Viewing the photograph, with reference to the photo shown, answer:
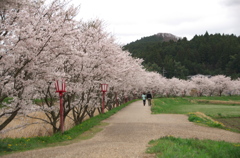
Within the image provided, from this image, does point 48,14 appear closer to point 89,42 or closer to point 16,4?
point 16,4

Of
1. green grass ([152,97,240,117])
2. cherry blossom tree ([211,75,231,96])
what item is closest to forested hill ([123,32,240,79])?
cherry blossom tree ([211,75,231,96])

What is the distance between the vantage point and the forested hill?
101200 mm

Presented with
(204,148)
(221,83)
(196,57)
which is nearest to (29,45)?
(204,148)

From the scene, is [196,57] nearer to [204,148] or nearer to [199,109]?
[199,109]

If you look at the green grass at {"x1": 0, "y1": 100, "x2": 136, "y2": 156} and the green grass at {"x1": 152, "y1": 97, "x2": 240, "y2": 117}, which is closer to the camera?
the green grass at {"x1": 0, "y1": 100, "x2": 136, "y2": 156}

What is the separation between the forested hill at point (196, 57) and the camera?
101m

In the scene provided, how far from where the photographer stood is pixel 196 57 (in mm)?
116875

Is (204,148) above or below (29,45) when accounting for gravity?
below

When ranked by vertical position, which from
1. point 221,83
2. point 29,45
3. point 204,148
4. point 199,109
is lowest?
point 199,109

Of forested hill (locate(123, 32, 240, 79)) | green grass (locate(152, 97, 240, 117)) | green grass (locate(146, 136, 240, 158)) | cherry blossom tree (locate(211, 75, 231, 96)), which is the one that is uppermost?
forested hill (locate(123, 32, 240, 79))

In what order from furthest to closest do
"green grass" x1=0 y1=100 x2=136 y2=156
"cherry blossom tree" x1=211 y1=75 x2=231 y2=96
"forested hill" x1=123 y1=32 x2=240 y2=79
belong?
1. "forested hill" x1=123 y1=32 x2=240 y2=79
2. "cherry blossom tree" x1=211 y1=75 x2=231 y2=96
3. "green grass" x1=0 y1=100 x2=136 y2=156

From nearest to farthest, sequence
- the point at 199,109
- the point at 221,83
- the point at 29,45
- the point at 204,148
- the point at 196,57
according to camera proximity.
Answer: the point at 204,148 < the point at 29,45 < the point at 199,109 < the point at 221,83 < the point at 196,57

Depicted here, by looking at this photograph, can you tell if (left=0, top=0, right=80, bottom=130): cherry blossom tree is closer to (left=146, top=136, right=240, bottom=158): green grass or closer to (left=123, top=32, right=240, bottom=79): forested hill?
(left=146, top=136, right=240, bottom=158): green grass

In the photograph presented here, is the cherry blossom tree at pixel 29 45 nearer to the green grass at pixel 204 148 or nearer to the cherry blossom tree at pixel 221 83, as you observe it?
the green grass at pixel 204 148
